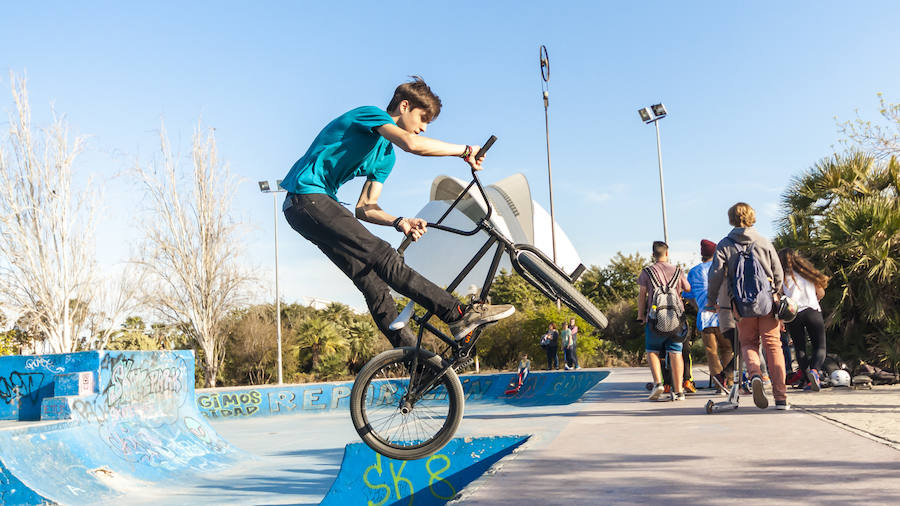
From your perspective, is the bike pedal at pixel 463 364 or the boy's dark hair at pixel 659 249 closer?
the bike pedal at pixel 463 364

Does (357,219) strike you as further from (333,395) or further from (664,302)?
(333,395)

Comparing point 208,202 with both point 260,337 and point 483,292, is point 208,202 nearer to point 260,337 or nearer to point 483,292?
point 260,337

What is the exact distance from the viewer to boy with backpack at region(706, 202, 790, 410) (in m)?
5.92

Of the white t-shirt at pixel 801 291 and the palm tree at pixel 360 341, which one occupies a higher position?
the white t-shirt at pixel 801 291

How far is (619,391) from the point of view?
407 inches

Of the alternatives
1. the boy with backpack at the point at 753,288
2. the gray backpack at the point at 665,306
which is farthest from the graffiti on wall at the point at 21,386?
the boy with backpack at the point at 753,288

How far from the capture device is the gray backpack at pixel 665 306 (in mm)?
7520

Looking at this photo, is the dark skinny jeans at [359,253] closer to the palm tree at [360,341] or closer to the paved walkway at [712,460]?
the paved walkway at [712,460]

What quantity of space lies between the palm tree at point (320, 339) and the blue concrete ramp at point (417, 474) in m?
20.7

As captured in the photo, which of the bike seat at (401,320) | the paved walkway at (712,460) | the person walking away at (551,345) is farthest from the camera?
the person walking away at (551,345)

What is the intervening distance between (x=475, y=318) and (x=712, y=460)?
175cm

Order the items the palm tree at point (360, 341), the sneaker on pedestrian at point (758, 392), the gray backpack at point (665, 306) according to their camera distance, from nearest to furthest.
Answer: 1. the sneaker on pedestrian at point (758, 392)
2. the gray backpack at point (665, 306)
3. the palm tree at point (360, 341)

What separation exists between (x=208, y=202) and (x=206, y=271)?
298cm

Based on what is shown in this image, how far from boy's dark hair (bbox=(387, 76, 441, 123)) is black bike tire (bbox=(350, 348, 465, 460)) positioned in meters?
1.32
